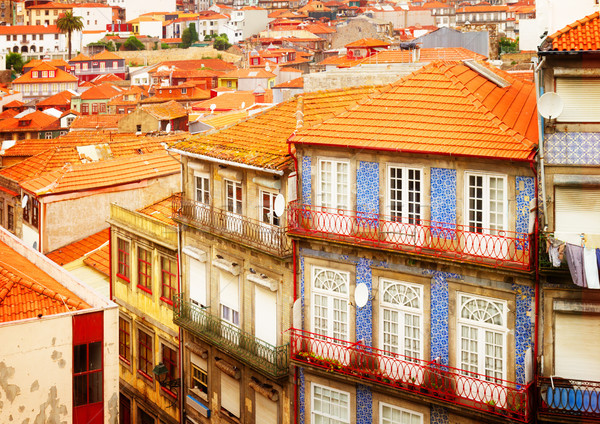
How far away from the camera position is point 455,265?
61.7ft

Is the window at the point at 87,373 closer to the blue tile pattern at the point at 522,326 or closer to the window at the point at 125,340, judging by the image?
the blue tile pattern at the point at 522,326

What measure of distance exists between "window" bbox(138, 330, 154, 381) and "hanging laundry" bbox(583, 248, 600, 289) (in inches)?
657

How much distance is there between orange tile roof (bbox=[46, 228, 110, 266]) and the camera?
3234cm

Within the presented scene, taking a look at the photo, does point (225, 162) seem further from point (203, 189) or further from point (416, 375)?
point (416, 375)

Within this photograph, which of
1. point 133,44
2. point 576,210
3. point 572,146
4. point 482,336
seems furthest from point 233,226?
point 133,44

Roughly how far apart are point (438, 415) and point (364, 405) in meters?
2.06

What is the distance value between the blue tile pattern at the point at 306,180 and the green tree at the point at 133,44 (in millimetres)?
147261

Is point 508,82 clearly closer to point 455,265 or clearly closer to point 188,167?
point 455,265

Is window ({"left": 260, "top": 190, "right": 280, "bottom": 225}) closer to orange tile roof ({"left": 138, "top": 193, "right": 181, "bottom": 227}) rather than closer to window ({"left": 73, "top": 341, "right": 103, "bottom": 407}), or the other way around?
window ({"left": 73, "top": 341, "right": 103, "bottom": 407})

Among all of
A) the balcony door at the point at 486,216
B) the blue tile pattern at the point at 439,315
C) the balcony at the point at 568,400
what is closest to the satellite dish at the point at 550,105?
the balcony door at the point at 486,216

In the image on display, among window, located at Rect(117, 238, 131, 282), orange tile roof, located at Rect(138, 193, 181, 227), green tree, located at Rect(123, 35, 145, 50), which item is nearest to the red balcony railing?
orange tile roof, located at Rect(138, 193, 181, 227)

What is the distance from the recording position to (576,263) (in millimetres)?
16750

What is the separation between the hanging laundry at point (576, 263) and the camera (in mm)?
16703

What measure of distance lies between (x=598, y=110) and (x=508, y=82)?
613cm
